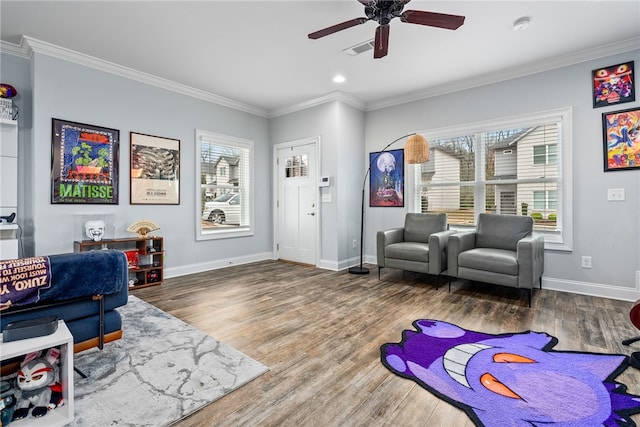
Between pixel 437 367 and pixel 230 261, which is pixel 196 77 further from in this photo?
pixel 437 367

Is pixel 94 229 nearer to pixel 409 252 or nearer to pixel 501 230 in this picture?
pixel 409 252

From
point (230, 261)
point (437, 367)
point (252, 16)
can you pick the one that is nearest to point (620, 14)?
point (252, 16)

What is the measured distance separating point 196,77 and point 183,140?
93 cm

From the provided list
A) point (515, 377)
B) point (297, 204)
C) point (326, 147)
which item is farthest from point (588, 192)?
point (297, 204)

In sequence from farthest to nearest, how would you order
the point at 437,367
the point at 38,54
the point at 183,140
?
1. the point at 183,140
2. the point at 38,54
3. the point at 437,367

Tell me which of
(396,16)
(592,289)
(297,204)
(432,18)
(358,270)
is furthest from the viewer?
(297,204)

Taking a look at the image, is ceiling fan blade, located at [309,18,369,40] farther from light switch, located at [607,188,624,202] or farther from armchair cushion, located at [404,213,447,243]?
light switch, located at [607,188,624,202]

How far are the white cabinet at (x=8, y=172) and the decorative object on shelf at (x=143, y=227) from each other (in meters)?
1.06

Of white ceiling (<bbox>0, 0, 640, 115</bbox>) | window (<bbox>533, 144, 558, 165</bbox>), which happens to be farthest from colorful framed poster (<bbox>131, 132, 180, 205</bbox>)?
window (<bbox>533, 144, 558, 165</bbox>)

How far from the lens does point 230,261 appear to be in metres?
5.17

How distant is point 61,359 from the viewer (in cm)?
153

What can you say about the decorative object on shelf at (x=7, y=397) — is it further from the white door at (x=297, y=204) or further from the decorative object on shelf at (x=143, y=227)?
the white door at (x=297, y=204)

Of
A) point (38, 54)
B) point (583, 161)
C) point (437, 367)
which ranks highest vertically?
point (38, 54)

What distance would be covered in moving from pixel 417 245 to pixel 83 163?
4.25 m
